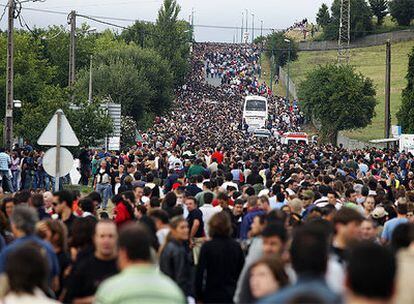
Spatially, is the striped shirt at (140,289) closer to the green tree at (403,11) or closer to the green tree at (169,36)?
the green tree at (169,36)

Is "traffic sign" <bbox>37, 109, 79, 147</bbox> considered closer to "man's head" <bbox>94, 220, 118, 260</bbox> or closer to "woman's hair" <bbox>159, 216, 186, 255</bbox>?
"woman's hair" <bbox>159, 216, 186, 255</bbox>

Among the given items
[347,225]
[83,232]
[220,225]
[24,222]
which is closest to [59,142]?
[220,225]

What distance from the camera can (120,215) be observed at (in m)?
17.4

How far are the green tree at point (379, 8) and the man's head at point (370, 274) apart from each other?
542 ft

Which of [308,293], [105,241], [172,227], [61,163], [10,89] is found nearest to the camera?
[308,293]

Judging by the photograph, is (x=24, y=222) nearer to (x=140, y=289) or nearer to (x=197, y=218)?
(x=140, y=289)

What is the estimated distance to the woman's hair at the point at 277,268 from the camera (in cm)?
894

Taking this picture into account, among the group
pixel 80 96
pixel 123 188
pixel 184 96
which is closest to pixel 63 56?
pixel 184 96

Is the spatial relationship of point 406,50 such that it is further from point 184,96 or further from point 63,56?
point 63,56

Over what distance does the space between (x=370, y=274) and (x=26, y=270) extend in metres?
2.63

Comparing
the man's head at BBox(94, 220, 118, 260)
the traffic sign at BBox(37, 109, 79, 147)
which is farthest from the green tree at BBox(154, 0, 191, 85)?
the man's head at BBox(94, 220, 118, 260)

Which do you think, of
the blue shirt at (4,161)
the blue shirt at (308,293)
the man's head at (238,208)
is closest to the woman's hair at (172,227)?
the blue shirt at (308,293)

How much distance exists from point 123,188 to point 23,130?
2131 centimetres

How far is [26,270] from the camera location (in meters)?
8.49
